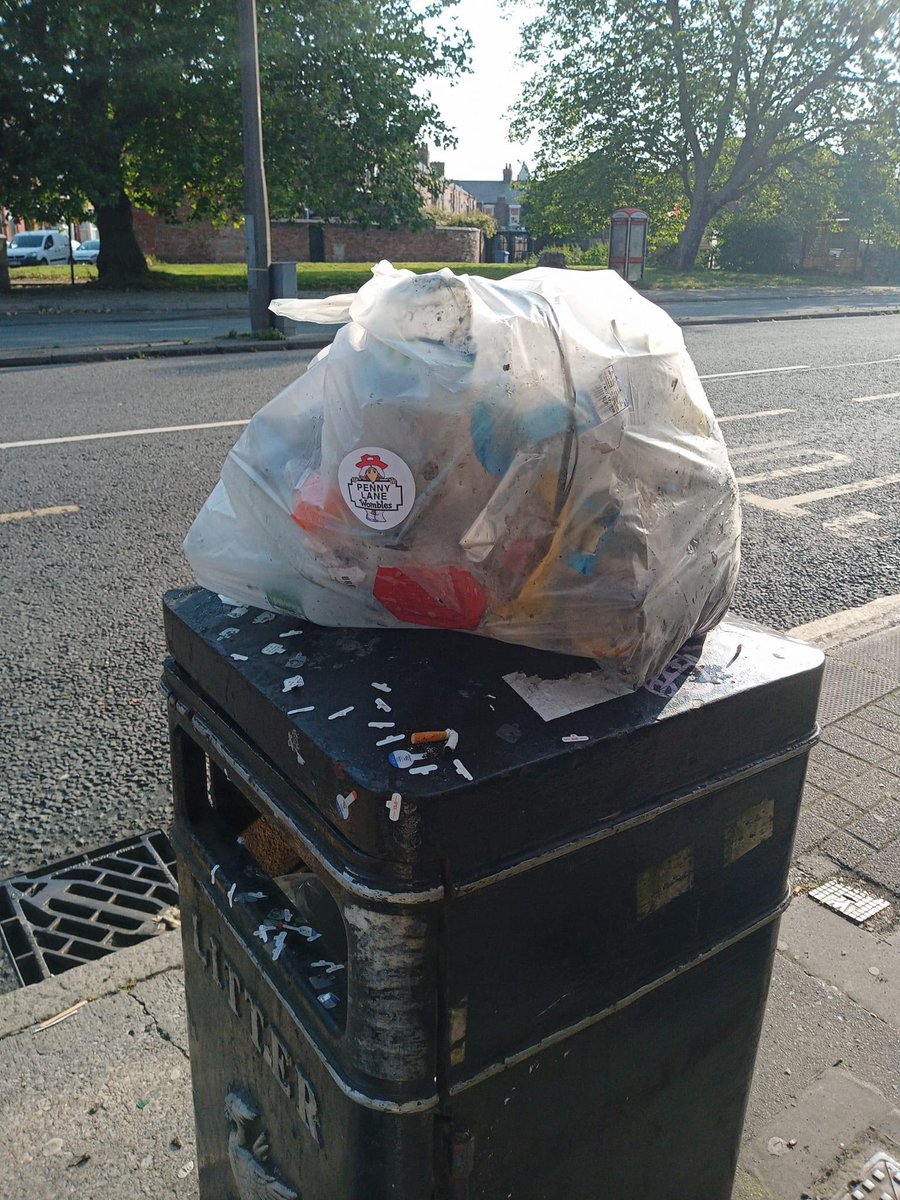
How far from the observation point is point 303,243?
124 feet

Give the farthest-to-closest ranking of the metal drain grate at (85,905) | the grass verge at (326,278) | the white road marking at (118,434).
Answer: the grass verge at (326,278)
the white road marking at (118,434)
the metal drain grate at (85,905)

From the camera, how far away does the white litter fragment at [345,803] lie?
1086mm

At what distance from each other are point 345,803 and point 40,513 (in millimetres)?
5010

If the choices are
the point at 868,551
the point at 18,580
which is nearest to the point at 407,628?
the point at 18,580

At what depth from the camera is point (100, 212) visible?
78.2 ft

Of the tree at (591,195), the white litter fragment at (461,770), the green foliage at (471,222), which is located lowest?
the white litter fragment at (461,770)

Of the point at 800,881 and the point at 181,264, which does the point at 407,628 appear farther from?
the point at 181,264

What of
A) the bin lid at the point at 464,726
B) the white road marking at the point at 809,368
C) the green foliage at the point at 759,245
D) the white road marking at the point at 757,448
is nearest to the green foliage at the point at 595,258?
the green foliage at the point at 759,245

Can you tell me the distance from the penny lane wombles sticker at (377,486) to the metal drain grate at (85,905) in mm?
1722

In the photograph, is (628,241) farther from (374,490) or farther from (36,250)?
(374,490)

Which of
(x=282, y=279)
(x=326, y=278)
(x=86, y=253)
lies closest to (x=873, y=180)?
(x=326, y=278)

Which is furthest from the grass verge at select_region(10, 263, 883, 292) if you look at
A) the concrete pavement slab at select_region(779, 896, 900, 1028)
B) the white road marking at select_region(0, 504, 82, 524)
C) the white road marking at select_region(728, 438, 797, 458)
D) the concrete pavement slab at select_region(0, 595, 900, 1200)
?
the concrete pavement slab at select_region(0, 595, 900, 1200)

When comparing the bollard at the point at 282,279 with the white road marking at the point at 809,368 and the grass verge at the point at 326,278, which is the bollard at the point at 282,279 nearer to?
the grass verge at the point at 326,278

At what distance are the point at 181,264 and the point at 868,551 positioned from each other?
34593 millimetres
